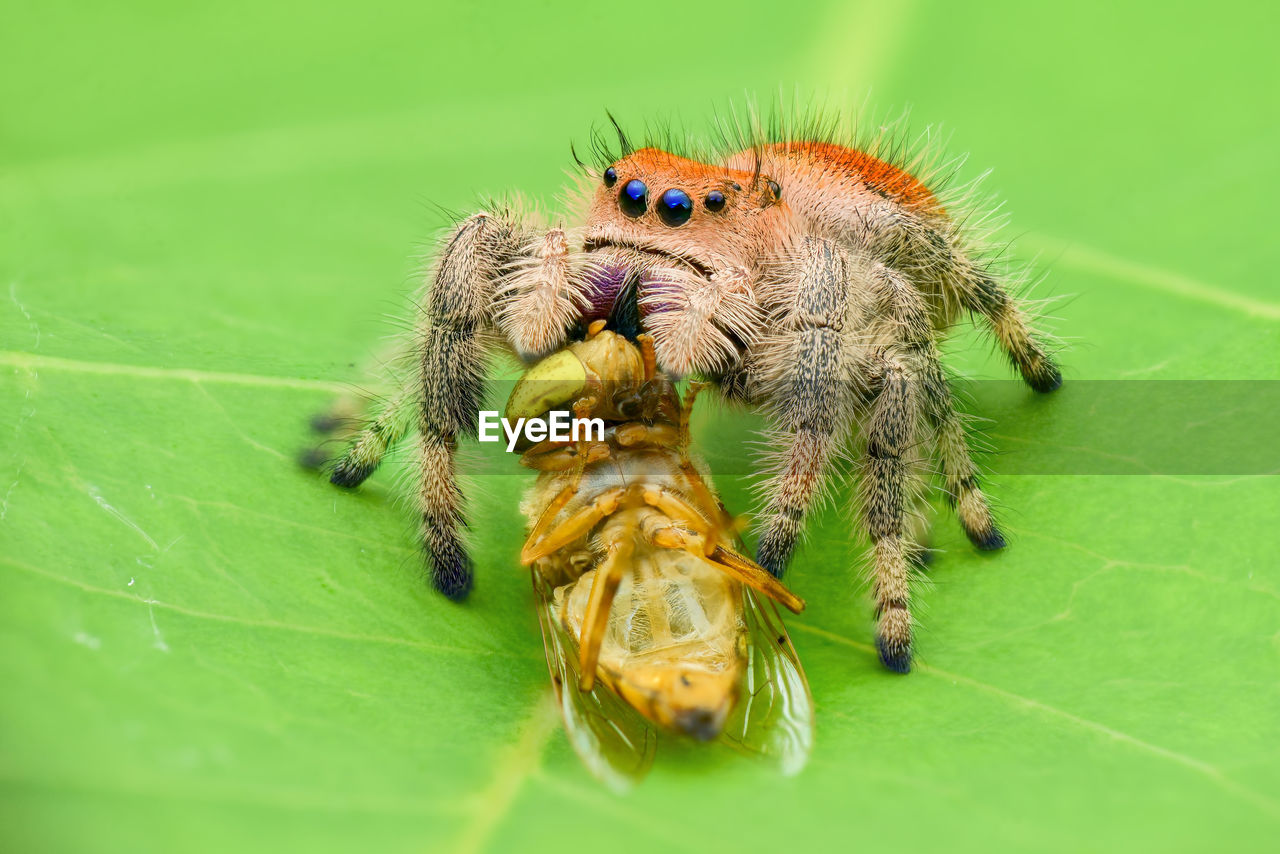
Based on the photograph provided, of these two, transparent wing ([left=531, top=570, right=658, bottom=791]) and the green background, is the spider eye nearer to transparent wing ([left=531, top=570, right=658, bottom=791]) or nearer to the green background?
the green background

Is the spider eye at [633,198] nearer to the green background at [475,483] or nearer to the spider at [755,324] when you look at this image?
the spider at [755,324]

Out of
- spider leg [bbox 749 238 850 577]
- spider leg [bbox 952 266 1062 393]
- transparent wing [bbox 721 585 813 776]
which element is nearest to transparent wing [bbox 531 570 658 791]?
transparent wing [bbox 721 585 813 776]

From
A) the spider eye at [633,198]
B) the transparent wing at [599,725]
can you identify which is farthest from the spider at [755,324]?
the transparent wing at [599,725]

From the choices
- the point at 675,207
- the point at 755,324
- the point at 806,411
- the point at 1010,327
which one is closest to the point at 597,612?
the point at 806,411

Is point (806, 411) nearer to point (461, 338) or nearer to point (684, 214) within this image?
point (684, 214)

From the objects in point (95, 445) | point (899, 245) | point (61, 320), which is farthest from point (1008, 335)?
point (61, 320)

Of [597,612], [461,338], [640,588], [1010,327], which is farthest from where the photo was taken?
[1010,327]

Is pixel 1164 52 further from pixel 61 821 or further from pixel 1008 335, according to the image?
pixel 61 821
